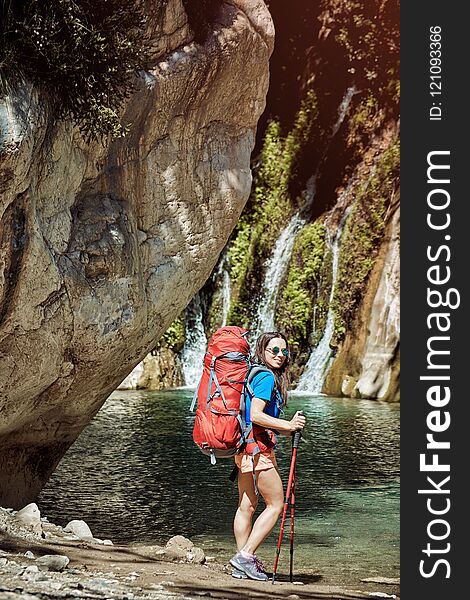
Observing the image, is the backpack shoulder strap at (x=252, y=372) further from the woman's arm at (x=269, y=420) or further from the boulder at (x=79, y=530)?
the boulder at (x=79, y=530)

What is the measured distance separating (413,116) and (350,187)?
1750 centimetres

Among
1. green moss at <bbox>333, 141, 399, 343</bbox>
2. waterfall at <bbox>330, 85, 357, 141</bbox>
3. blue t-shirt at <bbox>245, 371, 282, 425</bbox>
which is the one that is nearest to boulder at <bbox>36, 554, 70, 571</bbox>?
blue t-shirt at <bbox>245, 371, 282, 425</bbox>

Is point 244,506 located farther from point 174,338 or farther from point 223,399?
point 174,338

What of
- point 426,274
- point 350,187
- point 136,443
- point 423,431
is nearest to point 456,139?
point 426,274

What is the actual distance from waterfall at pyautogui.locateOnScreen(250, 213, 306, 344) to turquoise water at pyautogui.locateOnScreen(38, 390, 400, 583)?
24.6 ft

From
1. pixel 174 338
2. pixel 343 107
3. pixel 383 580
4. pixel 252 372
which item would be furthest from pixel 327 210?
pixel 252 372

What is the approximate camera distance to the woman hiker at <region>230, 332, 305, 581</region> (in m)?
6.08

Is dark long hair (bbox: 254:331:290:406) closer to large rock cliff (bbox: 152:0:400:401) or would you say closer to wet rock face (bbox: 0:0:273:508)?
wet rock face (bbox: 0:0:273:508)

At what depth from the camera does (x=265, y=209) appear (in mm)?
25234

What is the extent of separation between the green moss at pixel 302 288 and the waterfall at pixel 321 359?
0.37 m

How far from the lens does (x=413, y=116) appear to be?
22.1 feet

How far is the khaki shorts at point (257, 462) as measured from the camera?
20.1 ft

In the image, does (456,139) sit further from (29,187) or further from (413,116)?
(29,187)

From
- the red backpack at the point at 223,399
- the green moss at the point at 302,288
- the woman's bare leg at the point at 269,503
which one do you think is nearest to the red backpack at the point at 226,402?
the red backpack at the point at 223,399
